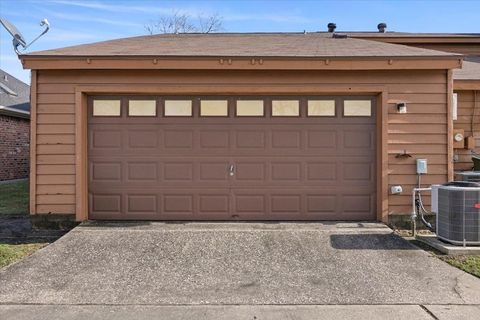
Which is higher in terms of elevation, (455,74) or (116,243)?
(455,74)

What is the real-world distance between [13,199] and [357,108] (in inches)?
350

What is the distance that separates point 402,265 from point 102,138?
5248mm

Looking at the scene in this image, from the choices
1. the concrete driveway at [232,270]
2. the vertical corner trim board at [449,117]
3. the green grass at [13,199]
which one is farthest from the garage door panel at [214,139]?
the green grass at [13,199]

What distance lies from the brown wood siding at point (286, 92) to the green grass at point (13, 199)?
7.61ft

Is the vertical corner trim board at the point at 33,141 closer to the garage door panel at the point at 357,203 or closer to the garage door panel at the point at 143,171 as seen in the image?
the garage door panel at the point at 143,171

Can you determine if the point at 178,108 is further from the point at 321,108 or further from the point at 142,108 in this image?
the point at 321,108

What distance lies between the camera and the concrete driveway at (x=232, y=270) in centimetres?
439

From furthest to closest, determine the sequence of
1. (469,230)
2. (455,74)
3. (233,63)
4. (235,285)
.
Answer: (455,74) → (233,63) → (469,230) → (235,285)

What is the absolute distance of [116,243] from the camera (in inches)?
243

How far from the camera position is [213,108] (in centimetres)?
743

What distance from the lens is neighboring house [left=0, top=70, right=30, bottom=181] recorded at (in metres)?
15.2

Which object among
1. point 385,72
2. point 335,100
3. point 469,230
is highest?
point 385,72

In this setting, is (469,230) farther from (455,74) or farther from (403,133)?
(455,74)

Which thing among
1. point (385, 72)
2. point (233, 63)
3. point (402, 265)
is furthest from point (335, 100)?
point (402, 265)
